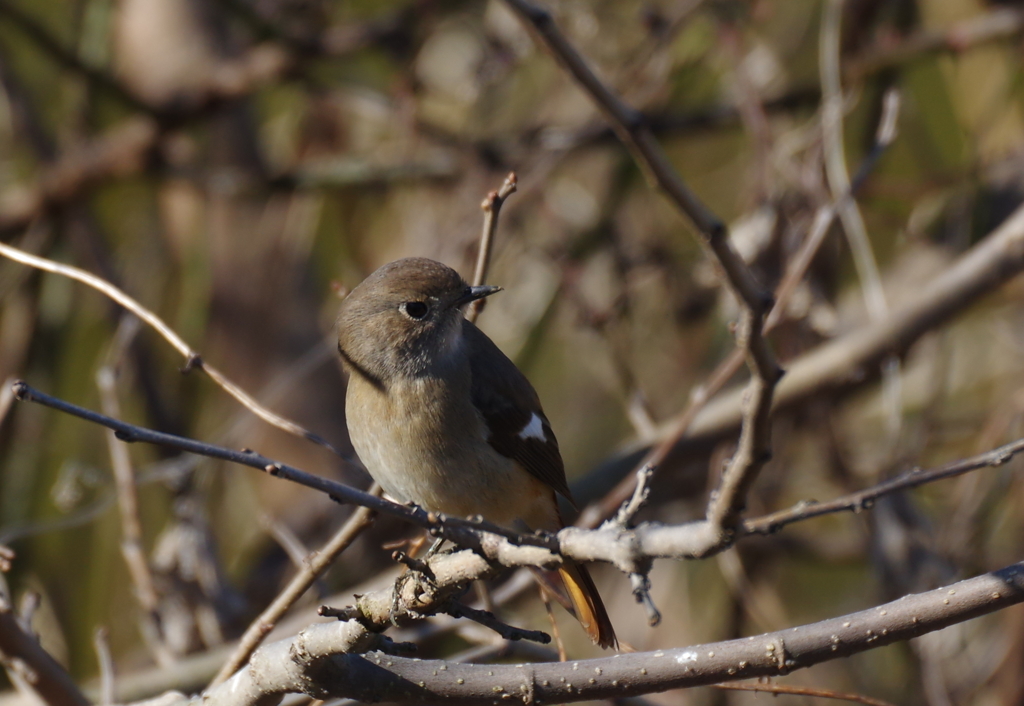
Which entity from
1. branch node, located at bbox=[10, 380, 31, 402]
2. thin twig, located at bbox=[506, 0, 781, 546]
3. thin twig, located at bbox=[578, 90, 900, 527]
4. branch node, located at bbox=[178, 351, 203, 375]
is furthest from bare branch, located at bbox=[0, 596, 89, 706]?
thin twig, located at bbox=[506, 0, 781, 546]

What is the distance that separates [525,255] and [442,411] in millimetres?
2327

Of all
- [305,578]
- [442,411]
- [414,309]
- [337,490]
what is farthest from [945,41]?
[337,490]

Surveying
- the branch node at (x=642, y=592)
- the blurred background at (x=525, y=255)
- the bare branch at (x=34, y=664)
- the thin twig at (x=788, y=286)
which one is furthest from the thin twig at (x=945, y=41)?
the bare branch at (x=34, y=664)

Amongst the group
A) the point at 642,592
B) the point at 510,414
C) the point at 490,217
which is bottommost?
the point at 642,592

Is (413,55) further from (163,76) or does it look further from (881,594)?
(881,594)

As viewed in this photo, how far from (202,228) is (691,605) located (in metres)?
3.61

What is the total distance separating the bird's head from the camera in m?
3.09

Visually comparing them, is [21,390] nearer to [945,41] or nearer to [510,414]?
[510,414]

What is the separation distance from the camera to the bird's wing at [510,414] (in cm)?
313

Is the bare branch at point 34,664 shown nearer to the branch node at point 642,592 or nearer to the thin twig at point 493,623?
the thin twig at point 493,623

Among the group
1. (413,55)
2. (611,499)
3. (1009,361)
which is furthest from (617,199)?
(1009,361)

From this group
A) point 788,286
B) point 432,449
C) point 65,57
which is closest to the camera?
point 788,286

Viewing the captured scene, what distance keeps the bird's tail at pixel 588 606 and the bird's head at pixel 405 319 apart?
79cm

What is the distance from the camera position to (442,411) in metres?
2.99
